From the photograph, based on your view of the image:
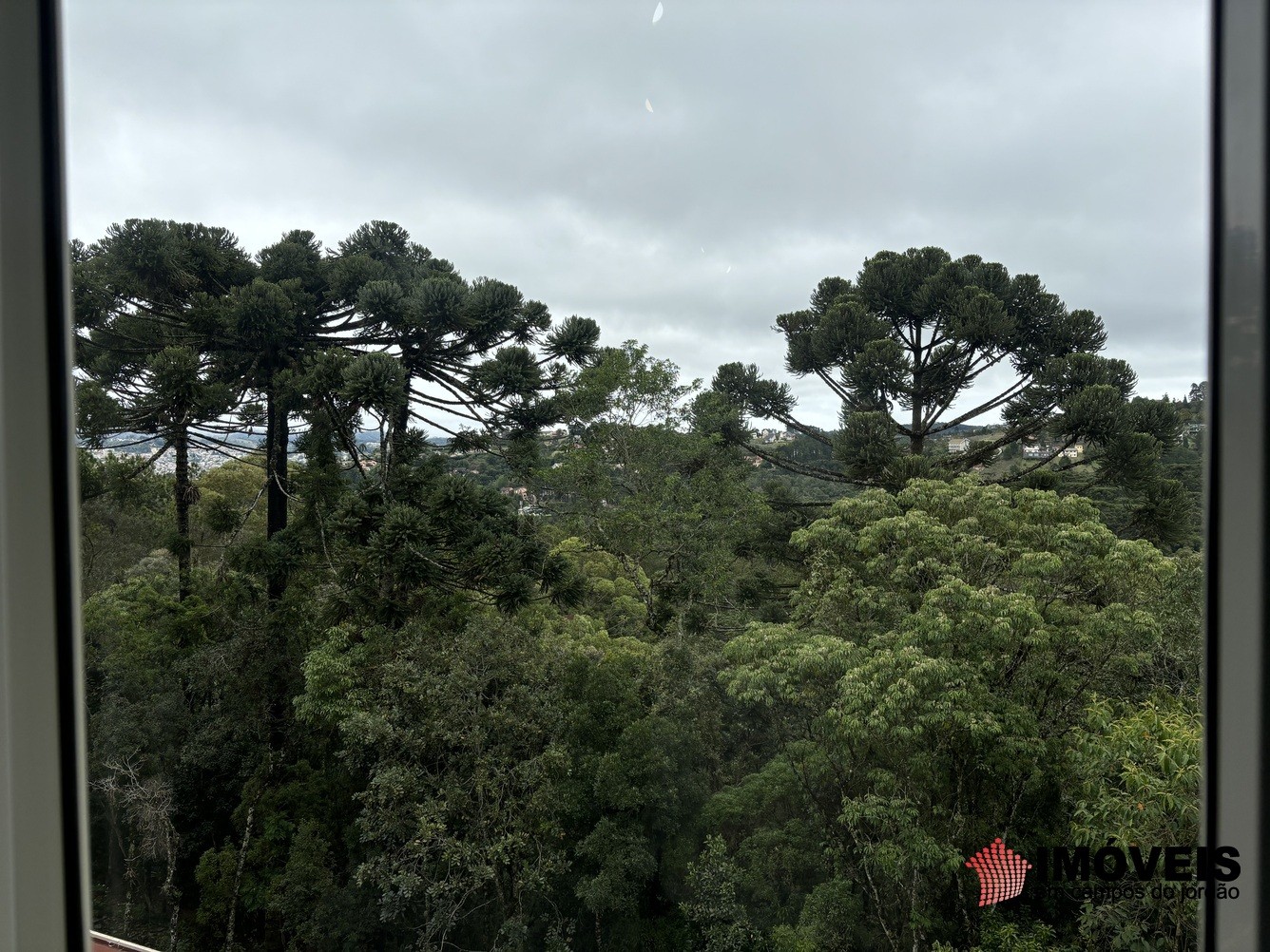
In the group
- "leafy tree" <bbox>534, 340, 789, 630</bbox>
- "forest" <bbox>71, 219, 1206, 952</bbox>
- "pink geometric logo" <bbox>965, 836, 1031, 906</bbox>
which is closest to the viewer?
"pink geometric logo" <bbox>965, 836, 1031, 906</bbox>

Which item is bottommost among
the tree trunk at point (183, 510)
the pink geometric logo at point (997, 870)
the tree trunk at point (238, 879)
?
the tree trunk at point (238, 879)

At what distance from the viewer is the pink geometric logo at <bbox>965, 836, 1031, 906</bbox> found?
2623mm

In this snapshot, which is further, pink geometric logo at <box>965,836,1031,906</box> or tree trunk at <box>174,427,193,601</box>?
tree trunk at <box>174,427,193,601</box>

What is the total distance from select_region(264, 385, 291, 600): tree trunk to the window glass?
3 centimetres

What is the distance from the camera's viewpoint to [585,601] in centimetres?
389

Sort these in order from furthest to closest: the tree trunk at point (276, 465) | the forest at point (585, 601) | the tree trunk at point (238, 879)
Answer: the tree trunk at point (276, 465) < the tree trunk at point (238, 879) < the forest at point (585, 601)

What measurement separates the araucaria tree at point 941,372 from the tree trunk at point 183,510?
120 inches

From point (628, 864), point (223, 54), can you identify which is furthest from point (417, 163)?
point (628, 864)

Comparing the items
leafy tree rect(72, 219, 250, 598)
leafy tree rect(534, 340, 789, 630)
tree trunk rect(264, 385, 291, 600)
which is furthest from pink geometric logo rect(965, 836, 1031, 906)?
leafy tree rect(72, 219, 250, 598)

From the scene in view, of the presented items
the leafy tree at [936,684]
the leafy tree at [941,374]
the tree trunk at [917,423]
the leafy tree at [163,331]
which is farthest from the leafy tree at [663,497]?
the leafy tree at [163,331]

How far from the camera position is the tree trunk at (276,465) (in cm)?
380

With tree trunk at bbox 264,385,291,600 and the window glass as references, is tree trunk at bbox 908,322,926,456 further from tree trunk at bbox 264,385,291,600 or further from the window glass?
tree trunk at bbox 264,385,291,600

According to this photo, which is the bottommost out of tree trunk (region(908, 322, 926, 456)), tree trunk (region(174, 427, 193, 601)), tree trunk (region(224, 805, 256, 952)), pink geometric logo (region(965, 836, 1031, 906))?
tree trunk (region(224, 805, 256, 952))

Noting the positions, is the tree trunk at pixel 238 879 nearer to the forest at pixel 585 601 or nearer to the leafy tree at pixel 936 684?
the forest at pixel 585 601
